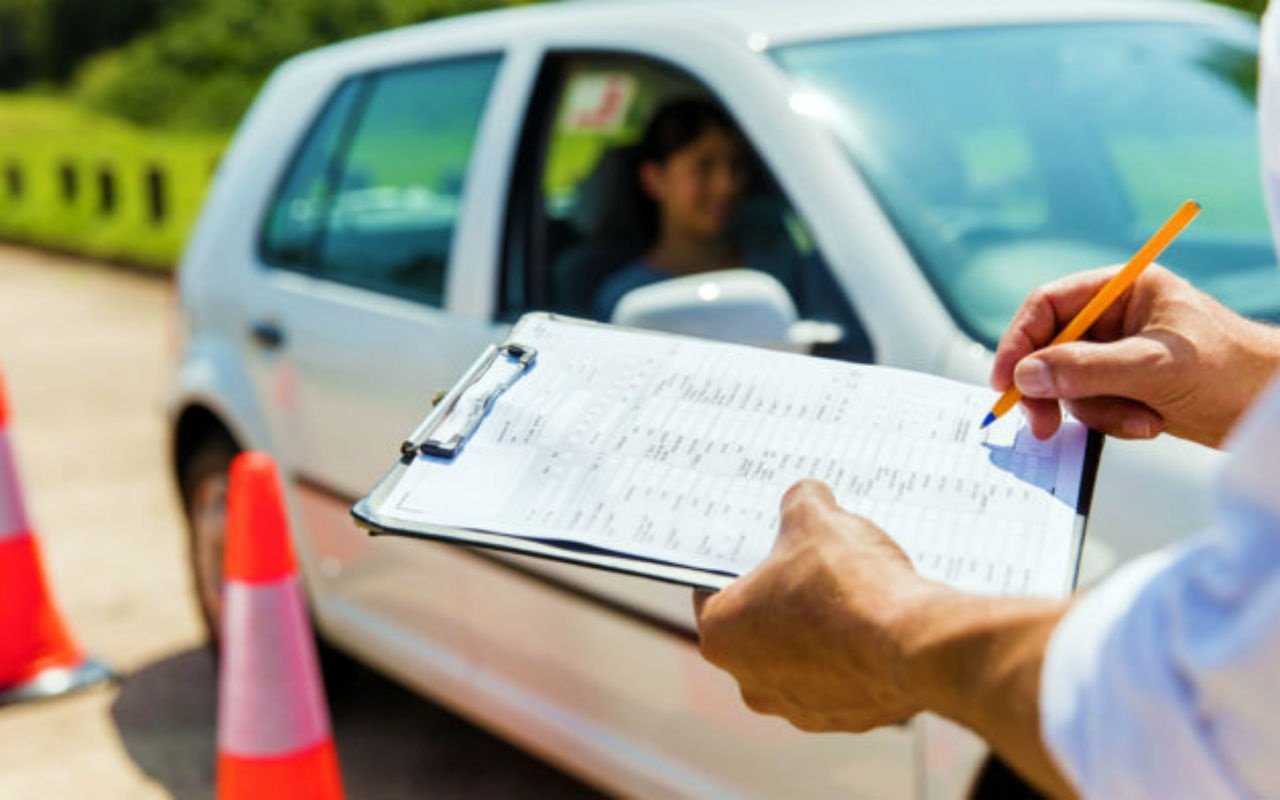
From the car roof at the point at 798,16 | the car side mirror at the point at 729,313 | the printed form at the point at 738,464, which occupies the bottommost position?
the car side mirror at the point at 729,313

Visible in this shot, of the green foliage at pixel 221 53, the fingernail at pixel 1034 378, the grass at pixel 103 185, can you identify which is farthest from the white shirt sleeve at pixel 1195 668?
the green foliage at pixel 221 53

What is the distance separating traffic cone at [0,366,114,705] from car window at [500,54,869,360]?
5.42ft

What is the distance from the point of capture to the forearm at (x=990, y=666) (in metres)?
1.02

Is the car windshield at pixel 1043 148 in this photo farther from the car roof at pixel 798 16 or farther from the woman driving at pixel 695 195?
the woman driving at pixel 695 195

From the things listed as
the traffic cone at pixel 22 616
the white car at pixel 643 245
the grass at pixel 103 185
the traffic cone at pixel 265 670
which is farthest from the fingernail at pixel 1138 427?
the grass at pixel 103 185

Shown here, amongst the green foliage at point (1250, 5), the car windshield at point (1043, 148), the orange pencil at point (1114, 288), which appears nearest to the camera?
the orange pencil at point (1114, 288)

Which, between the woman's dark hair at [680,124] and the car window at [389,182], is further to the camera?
the car window at [389,182]

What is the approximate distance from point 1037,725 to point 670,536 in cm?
45

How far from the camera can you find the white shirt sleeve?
2.94 ft

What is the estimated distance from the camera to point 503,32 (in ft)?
11.7

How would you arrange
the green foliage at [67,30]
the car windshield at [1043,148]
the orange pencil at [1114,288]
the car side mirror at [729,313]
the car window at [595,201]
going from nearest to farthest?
the orange pencil at [1114,288]
the car side mirror at [729,313]
the car windshield at [1043,148]
the car window at [595,201]
the green foliage at [67,30]

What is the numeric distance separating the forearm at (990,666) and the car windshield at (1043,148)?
4.87 feet

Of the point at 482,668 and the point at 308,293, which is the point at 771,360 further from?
the point at 308,293

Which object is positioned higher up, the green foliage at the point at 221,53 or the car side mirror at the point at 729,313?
the car side mirror at the point at 729,313
